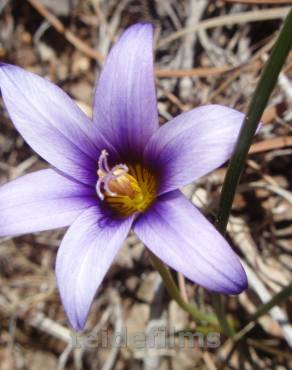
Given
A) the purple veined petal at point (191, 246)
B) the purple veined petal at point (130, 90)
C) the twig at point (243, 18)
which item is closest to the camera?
the purple veined petal at point (191, 246)

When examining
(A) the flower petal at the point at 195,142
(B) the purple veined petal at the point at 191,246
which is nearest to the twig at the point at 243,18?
(A) the flower petal at the point at 195,142

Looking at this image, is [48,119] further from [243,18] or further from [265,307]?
[243,18]

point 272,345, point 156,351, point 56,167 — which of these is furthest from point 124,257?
point 56,167

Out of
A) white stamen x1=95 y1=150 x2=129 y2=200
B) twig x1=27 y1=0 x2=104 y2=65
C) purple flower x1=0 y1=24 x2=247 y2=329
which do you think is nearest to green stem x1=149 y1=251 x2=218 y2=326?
purple flower x1=0 y1=24 x2=247 y2=329

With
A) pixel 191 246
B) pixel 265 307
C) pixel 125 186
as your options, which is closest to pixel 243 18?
pixel 125 186

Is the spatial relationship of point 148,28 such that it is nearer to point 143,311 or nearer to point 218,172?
point 218,172

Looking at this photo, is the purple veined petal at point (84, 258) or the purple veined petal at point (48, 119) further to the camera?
the purple veined petal at point (48, 119)

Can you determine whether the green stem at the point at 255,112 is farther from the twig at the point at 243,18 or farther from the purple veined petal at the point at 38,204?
the twig at the point at 243,18
